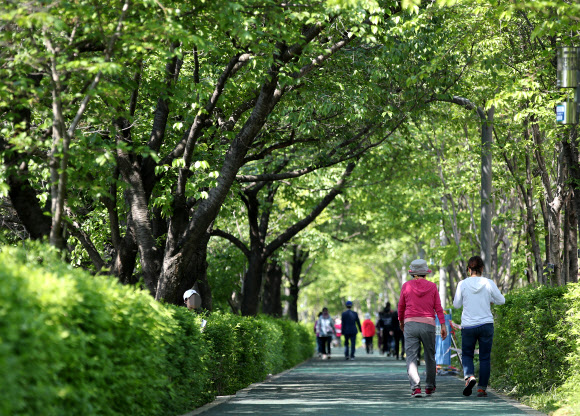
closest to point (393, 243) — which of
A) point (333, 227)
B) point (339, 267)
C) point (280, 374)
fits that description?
point (333, 227)

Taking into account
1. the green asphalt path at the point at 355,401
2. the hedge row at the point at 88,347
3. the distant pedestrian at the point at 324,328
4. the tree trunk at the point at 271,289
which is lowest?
the green asphalt path at the point at 355,401

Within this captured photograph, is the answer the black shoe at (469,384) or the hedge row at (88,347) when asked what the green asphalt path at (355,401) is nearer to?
the black shoe at (469,384)

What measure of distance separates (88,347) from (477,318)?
24.1 feet

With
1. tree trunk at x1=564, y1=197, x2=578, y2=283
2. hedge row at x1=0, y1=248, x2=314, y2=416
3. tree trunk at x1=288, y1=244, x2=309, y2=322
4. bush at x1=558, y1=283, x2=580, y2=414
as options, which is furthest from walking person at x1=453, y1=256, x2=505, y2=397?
tree trunk at x1=288, y1=244, x2=309, y2=322

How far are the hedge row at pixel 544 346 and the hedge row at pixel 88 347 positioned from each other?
4.07m

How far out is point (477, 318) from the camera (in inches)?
496

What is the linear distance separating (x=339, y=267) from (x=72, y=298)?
6535 cm

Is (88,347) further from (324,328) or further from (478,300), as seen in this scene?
(324,328)

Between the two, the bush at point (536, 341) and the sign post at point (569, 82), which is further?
the sign post at point (569, 82)

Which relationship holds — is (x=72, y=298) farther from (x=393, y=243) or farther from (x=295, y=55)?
(x=393, y=243)

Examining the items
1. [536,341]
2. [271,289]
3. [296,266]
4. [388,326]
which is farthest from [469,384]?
[296,266]

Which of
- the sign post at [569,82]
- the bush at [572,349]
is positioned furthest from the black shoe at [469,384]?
the sign post at [569,82]

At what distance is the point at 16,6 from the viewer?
858cm

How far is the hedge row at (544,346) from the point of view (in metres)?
10.7
